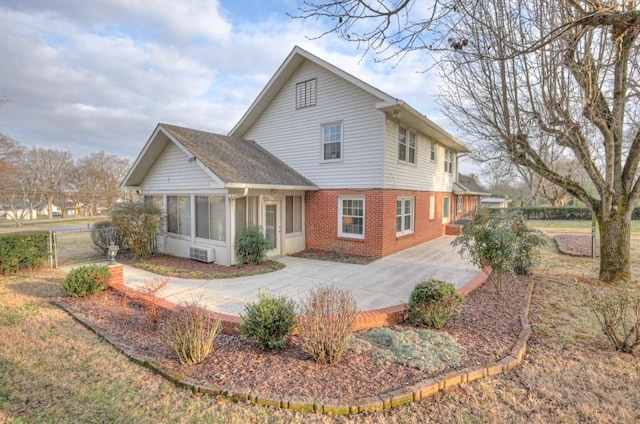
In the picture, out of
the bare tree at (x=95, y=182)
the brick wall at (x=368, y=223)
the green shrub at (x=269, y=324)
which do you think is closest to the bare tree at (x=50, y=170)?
the bare tree at (x=95, y=182)

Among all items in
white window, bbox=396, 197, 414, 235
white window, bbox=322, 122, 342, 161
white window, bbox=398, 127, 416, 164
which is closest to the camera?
white window, bbox=322, 122, 342, 161

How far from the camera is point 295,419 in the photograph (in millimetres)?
2816

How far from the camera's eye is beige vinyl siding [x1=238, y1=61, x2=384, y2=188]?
10727 mm

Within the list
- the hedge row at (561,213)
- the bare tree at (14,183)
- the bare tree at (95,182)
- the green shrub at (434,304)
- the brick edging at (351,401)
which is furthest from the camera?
the bare tree at (95,182)

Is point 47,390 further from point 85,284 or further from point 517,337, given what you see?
point 517,337

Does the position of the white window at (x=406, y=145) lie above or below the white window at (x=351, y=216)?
above

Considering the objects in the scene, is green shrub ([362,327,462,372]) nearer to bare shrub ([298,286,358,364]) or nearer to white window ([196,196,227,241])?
bare shrub ([298,286,358,364])

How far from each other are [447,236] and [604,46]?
1227cm

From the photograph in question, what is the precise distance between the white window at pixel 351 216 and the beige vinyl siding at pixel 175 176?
480 centimetres

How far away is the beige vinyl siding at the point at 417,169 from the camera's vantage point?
10883mm

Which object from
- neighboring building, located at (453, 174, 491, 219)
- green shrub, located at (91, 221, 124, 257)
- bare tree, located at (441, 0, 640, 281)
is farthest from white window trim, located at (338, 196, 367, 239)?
neighboring building, located at (453, 174, 491, 219)

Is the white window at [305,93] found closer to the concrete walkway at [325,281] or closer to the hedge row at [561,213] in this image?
the concrete walkway at [325,281]

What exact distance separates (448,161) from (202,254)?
14720mm

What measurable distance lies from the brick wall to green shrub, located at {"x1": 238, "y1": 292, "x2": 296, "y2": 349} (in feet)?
Result: 23.0
